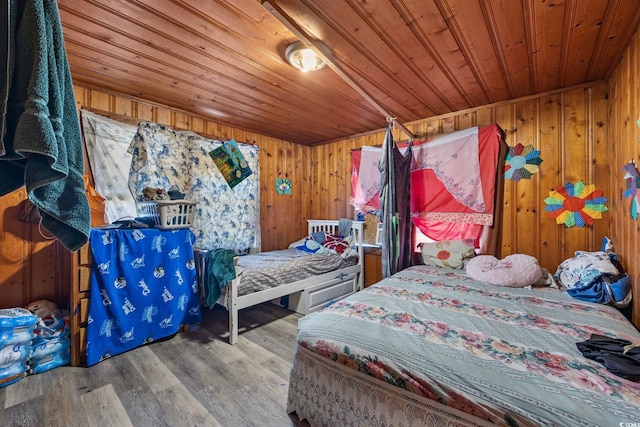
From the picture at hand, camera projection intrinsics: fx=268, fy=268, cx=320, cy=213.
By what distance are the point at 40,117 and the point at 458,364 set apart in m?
1.59

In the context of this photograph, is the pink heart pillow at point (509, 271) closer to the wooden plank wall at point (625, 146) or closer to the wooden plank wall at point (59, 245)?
the wooden plank wall at point (625, 146)

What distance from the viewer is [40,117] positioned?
0.59 m

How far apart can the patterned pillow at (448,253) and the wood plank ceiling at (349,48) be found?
1.49 m

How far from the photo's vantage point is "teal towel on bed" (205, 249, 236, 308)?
2.35m

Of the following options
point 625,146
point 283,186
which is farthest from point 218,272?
point 625,146

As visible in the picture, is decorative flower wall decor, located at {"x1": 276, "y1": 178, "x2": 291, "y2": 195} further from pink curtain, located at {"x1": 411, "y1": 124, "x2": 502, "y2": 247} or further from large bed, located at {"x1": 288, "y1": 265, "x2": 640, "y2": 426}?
large bed, located at {"x1": 288, "y1": 265, "x2": 640, "y2": 426}

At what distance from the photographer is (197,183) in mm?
3127

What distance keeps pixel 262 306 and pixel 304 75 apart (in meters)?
2.58

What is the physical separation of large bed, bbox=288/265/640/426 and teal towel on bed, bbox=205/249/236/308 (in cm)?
105

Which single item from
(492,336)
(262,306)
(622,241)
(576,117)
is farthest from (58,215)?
(576,117)

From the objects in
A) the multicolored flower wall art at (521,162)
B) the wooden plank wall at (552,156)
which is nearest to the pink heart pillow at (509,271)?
the wooden plank wall at (552,156)

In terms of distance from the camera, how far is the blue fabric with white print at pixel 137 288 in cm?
204

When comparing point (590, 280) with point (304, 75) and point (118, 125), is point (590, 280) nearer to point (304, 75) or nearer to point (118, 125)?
point (304, 75)

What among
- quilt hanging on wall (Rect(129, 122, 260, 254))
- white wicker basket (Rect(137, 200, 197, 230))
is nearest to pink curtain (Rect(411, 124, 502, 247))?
quilt hanging on wall (Rect(129, 122, 260, 254))
